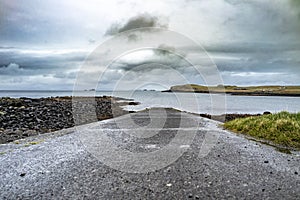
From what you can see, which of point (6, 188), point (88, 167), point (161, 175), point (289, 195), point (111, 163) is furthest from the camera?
point (111, 163)

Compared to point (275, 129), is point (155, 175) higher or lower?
lower

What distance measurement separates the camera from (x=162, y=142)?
1423 cm

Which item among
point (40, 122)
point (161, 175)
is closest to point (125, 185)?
point (161, 175)

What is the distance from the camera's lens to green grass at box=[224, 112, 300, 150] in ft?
49.0

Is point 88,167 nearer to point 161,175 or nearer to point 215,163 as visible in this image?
point 161,175

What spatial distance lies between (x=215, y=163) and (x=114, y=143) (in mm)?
5703

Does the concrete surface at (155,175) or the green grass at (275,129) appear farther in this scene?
the green grass at (275,129)

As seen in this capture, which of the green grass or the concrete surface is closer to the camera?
the concrete surface

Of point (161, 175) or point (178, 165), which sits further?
point (178, 165)

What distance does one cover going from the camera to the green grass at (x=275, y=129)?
14930 mm

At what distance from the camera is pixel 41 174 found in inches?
340

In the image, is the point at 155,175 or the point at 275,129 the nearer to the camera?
the point at 155,175

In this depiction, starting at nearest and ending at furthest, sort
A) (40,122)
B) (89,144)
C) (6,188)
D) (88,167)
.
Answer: (6,188), (88,167), (89,144), (40,122)

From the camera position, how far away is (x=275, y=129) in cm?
1645
